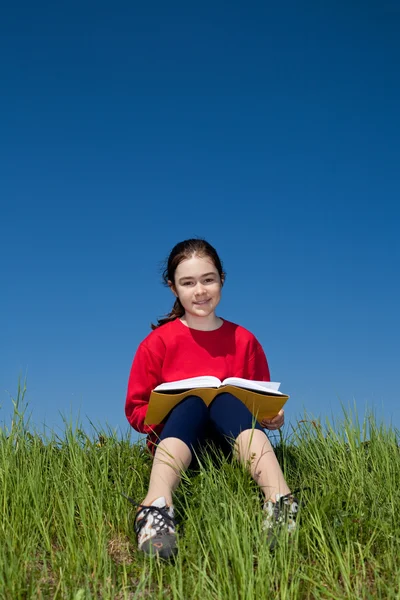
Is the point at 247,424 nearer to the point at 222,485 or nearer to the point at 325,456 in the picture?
the point at 222,485

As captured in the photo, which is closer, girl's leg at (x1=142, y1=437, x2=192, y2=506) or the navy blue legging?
girl's leg at (x1=142, y1=437, x2=192, y2=506)

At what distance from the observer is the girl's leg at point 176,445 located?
12.7 feet

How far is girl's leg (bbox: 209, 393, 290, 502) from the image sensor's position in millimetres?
3906

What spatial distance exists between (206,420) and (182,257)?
119 cm

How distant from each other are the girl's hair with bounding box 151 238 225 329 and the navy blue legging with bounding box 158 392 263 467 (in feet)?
2.93

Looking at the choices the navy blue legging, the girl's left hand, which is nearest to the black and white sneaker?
the navy blue legging

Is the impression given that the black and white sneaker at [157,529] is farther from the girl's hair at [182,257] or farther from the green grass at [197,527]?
the girl's hair at [182,257]

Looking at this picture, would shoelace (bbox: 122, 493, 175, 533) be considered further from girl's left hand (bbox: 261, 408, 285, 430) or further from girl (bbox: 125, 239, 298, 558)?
girl's left hand (bbox: 261, 408, 285, 430)

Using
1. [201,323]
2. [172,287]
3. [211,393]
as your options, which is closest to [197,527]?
[211,393]

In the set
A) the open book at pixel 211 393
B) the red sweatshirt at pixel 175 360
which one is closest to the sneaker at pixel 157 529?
the open book at pixel 211 393

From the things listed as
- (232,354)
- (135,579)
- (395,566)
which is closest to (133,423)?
(232,354)

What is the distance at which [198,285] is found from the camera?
4609 mm

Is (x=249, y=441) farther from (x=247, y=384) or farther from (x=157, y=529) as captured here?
(x=157, y=529)

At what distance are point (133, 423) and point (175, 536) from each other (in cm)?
109
